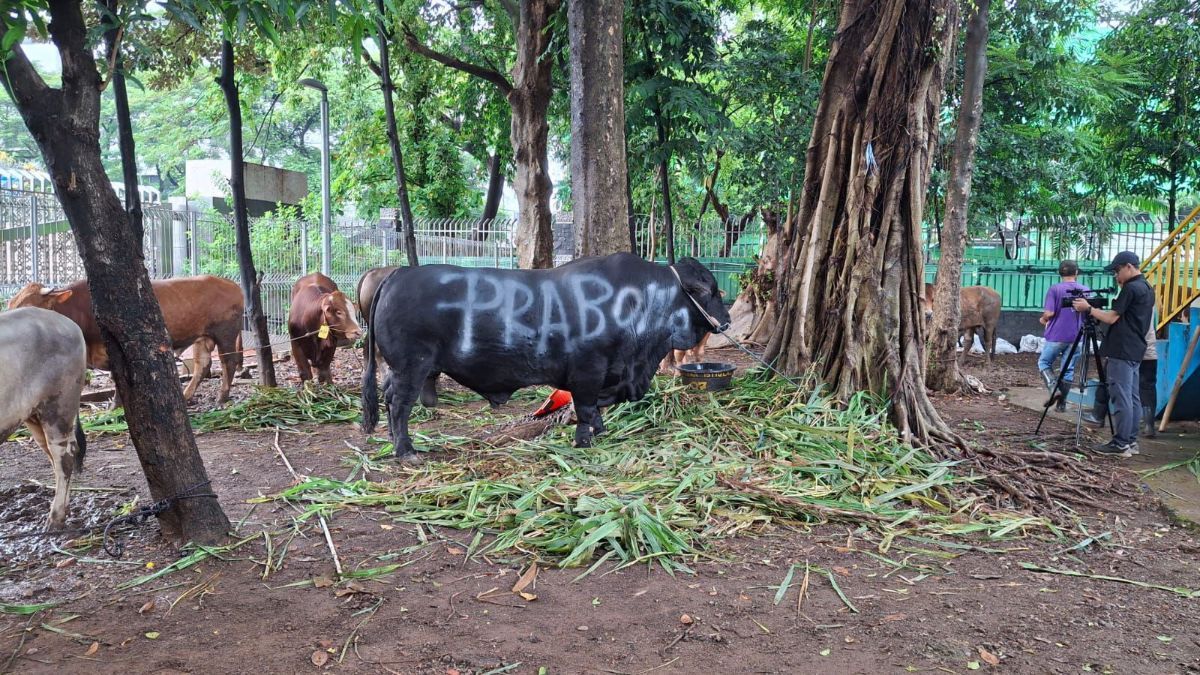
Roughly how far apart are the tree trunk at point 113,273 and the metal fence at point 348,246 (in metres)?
11.5

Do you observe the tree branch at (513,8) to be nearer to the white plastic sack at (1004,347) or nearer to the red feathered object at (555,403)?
the red feathered object at (555,403)

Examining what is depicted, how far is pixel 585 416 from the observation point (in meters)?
7.58

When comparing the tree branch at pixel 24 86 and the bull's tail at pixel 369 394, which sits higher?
the tree branch at pixel 24 86

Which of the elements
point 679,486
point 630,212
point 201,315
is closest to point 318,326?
point 201,315

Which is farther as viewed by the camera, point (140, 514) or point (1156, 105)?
point (1156, 105)

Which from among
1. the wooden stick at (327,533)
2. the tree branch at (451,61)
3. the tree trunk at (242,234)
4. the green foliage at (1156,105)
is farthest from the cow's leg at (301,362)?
the green foliage at (1156,105)

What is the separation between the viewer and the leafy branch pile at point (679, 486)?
217 inches

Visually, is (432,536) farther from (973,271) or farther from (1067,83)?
(973,271)

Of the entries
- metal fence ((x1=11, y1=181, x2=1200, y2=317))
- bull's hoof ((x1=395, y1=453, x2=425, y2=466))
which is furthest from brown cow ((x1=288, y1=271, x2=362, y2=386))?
metal fence ((x1=11, y1=181, x2=1200, y2=317))

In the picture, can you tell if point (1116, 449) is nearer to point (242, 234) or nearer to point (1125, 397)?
point (1125, 397)

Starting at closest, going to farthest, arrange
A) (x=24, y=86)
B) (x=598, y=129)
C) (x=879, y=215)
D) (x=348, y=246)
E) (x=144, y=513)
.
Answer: (x=24, y=86)
(x=144, y=513)
(x=879, y=215)
(x=598, y=129)
(x=348, y=246)

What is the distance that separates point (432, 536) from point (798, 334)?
4.46 m

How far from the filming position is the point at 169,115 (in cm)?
3947

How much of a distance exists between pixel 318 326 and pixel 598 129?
13.6 feet
